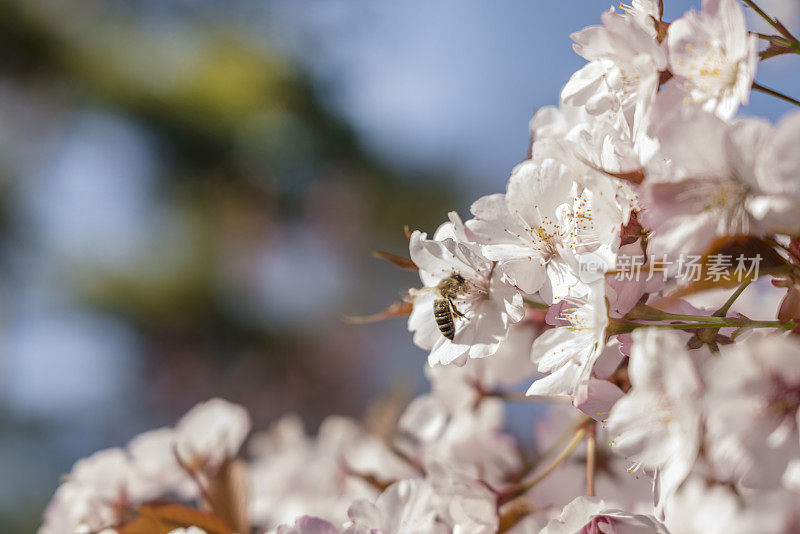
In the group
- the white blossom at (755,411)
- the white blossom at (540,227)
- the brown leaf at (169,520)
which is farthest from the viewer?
the brown leaf at (169,520)

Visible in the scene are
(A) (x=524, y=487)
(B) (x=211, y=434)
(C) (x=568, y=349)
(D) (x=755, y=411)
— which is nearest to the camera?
(D) (x=755, y=411)

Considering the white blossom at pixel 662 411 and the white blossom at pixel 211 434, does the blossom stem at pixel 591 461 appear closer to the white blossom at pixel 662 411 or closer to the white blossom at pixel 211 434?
the white blossom at pixel 662 411

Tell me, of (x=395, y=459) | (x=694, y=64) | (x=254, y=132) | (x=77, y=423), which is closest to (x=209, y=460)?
(x=395, y=459)

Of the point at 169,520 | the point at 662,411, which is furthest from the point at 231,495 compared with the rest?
the point at 662,411

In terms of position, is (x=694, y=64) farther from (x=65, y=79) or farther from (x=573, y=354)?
(x=65, y=79)

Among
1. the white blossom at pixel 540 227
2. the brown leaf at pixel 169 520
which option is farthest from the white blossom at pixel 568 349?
the brown leaf at pixel 169 520

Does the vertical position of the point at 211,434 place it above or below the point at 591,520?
above

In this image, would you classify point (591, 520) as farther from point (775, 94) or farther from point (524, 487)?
point (775, 94)
